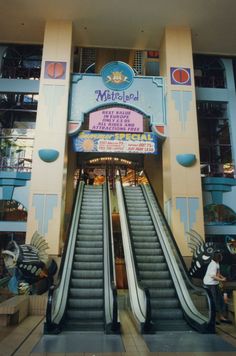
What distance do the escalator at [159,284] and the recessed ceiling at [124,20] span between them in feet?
A: 21.4

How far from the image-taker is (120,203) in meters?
10.2

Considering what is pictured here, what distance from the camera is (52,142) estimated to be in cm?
1019

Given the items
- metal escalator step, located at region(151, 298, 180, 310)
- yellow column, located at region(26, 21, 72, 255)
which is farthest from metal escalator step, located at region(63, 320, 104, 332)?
yellow column, located at region(26, 21, 72, 255)

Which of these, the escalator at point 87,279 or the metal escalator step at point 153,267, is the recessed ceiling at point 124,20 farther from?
the metal escalator step at point 153,267

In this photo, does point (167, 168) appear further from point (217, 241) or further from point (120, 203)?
point (217, 241)

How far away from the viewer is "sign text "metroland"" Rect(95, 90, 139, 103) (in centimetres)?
1123

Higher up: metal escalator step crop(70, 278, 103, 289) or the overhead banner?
the overhead banner

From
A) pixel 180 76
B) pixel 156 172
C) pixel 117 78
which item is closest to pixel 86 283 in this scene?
pixel 117 78

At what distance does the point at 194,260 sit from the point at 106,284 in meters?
2.37

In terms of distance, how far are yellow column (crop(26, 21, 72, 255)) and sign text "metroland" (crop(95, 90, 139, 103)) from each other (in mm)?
1216

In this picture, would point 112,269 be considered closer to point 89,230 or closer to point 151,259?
point 151,259

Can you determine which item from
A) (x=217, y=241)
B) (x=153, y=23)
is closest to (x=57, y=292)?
(x=217, y=241)

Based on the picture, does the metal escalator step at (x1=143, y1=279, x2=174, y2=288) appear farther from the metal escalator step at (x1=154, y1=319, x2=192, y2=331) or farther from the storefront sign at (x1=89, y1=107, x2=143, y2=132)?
the storefront sign at (x1=89, y1=107, x2=143, y2=132)

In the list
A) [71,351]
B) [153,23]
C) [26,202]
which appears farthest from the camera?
[153,23]
